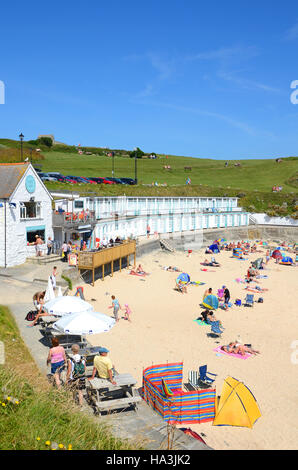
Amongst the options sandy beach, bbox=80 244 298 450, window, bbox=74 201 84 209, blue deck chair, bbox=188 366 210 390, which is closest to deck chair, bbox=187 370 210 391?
blue deck chair, bbox=188 366 210 390

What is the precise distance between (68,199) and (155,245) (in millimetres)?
10104

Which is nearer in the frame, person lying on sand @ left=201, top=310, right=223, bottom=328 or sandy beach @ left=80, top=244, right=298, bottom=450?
sandy beach @ left=80, top=244, right=298, bottom=450

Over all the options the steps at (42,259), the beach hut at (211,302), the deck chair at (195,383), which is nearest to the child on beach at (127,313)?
the beach hut at (211,302)

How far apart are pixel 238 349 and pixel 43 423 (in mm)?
9941

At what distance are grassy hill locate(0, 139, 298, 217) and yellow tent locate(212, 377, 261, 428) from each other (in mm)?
36930

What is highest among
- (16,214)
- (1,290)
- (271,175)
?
(271,175)

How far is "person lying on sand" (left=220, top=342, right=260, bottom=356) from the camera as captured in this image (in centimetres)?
1438

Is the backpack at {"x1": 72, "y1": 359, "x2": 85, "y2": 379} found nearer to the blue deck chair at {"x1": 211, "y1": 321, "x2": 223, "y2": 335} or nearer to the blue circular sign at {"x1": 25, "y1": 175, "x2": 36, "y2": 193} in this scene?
the blue deck chair at {"x1": 211, "y1": 321, "x2": 223, "y2": 335}

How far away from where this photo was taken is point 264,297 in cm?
2359

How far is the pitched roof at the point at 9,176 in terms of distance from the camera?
2308cm

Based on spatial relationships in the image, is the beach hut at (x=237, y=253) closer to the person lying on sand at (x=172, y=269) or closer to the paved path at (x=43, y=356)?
the person lying on sand at (x=172, y=269)

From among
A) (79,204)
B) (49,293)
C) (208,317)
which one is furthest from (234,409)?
(79,204)
